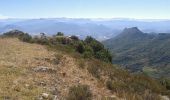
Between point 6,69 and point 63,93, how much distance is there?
475 cm

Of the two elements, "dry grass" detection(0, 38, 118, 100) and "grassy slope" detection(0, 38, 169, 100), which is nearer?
"dry grass" detection(0, 38, 118, 100)

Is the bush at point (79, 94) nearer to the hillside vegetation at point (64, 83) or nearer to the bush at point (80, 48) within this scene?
the hillside vegetation at point (64, 83)

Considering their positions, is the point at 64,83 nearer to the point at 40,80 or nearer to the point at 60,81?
the point at 60,81

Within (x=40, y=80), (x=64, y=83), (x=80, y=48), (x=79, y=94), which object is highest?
(x=79, y=94)

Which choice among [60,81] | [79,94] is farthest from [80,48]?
[79,94]

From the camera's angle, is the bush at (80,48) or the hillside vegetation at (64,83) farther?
the bush at (80,48)

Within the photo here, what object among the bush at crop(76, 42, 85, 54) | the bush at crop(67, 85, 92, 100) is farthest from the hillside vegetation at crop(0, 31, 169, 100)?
the bush at crop(76, 42, 85, 54)

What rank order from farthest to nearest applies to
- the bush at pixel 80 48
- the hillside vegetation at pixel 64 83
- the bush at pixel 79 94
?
the bush at pixel 80 48, the hillside vegetation at pixel 64 83, the bush at pixel 79 94

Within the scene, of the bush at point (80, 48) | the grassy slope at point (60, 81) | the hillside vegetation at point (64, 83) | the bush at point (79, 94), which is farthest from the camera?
the bush at point (80, 48)

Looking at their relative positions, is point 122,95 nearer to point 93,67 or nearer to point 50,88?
point 50,88

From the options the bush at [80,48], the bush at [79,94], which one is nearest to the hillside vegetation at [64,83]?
the bush at [79,94]

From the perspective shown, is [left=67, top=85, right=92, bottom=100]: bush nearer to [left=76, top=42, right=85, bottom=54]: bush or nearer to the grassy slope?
the grassy slope

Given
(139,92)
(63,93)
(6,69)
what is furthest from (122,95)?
(6,69)

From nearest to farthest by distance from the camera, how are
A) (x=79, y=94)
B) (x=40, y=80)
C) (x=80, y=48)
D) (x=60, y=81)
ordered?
(x=79, y=94) < (x=40, y=80) < (x=60, y=81) < (x=80, y=48)
